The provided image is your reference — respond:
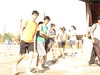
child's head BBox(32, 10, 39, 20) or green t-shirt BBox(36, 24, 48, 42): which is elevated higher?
child's head BBox(32, 10, 39, 20)

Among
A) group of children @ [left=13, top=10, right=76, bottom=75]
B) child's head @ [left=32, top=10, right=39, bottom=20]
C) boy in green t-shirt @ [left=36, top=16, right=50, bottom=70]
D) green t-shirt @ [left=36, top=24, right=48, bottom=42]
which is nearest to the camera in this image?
child's head @ [left=32, top=10, right=39, bottom=20]

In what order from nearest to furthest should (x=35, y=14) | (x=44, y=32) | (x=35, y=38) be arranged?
(x=35, y=14) → (x=35, y=38) → (x=44, y=32)

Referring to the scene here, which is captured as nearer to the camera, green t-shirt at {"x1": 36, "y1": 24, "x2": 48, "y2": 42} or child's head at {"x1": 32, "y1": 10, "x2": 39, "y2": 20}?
child's head at {"x1": 32, "y1": 10, "x2": 39, "y2": 20}

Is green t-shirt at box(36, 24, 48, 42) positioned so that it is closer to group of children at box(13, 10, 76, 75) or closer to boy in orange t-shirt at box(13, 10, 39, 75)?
group of children at box(13, 10, 76, 75)

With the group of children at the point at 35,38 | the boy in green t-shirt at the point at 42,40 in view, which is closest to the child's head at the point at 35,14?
the group of children at the point at 35,38

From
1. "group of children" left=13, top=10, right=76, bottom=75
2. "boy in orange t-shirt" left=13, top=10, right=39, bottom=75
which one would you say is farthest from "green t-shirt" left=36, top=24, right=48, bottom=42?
"boy in orange t-shirt" left=13, top=10, right=39, bottom=75

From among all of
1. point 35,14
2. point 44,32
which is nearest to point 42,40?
point 44,32

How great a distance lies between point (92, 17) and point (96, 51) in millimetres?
6954

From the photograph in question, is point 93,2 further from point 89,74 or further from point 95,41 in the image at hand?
point 89,74

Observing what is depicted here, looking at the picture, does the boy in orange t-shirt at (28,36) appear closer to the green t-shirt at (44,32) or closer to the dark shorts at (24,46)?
the dark shorts at (24,46)

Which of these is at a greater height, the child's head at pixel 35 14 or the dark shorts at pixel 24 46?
the child's head at pixel 35 14

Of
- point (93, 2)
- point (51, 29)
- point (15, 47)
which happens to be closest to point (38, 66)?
point (51, 29)

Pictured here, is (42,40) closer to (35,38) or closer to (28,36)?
(35,38)

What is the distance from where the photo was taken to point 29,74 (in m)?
8.34
